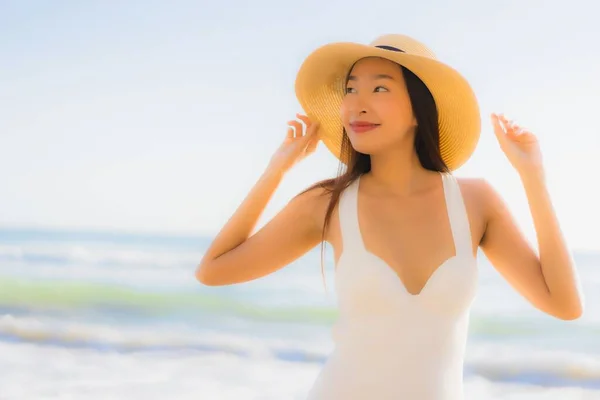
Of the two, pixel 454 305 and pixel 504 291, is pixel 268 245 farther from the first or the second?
pixel 504 291

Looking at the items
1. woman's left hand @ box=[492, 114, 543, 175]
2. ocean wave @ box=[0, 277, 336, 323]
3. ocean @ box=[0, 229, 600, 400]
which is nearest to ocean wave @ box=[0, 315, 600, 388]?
ocean @ box=[0, 229, 600, 400]

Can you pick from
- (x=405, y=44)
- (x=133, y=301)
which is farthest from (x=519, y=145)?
(x=133, y=301)

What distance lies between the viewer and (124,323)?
1112 centimetres

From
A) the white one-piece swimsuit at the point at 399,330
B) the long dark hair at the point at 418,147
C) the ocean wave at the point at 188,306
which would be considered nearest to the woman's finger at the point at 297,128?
the long dark hair at the point at 418,147

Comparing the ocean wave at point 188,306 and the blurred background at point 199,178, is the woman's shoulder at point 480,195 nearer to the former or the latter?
the blurred background at point 199,178

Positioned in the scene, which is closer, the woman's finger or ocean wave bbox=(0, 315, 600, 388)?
the woman's finger

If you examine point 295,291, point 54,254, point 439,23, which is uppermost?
point 439,23

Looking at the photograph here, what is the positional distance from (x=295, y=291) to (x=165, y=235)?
10.8m

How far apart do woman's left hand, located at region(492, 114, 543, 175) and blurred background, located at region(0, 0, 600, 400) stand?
29cm

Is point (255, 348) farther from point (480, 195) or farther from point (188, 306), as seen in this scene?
point (480, 195)

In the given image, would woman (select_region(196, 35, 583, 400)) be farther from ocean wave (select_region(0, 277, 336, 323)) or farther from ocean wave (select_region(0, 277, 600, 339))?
ocean wave (select_region(0, 277, 336, 323))

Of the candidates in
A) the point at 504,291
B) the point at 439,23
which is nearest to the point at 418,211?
the point at 504,291

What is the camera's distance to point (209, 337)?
10352 mm

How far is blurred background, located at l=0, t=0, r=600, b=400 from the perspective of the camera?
8.51 meters
